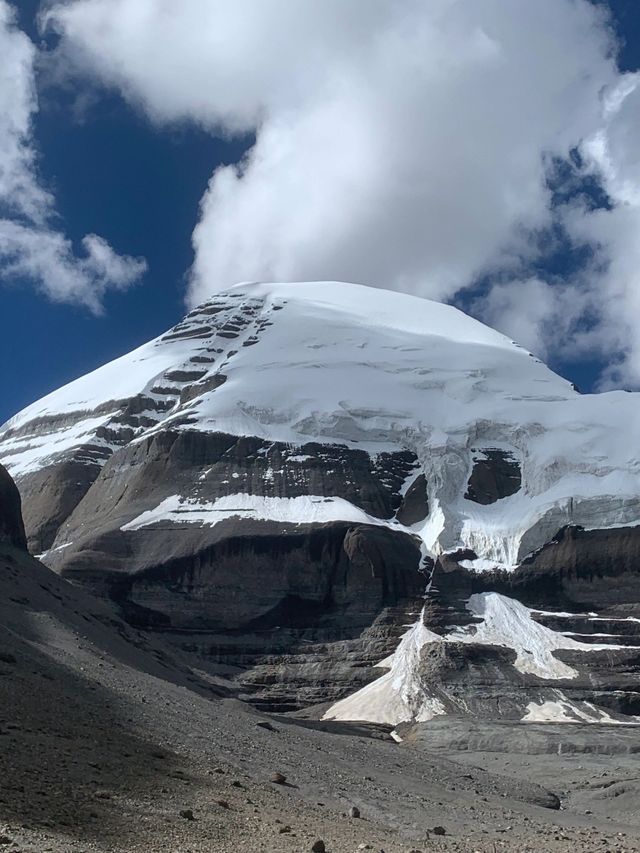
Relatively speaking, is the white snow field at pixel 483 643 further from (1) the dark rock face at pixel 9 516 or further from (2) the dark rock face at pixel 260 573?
(1) the dark rock face at pixel 9 516

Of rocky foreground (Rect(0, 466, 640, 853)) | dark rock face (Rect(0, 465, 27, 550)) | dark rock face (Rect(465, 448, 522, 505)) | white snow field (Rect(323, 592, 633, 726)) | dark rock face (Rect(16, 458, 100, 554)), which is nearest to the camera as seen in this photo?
rocky foreground (Rect(0, 466, 640, 853))

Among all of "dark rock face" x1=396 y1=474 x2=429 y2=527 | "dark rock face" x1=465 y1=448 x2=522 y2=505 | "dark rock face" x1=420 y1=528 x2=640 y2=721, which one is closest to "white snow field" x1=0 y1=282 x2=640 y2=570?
"dark rock face" x1=396 y1=474 x2=429 y2=527

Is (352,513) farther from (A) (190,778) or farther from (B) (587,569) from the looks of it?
(A) (190,778)

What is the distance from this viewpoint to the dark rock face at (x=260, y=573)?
395 feet

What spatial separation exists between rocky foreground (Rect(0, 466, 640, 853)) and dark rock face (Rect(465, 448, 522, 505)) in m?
76.2

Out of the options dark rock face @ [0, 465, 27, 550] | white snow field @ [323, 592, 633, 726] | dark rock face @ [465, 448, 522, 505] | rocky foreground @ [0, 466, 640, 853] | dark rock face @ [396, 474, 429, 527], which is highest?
dark rock face @ [465, 448, 522, 505]

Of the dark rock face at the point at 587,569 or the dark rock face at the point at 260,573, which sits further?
the dark rock face at the point at 587,569

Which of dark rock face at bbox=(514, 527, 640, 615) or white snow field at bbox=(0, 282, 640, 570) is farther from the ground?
white snow field at bbox=(0, 282, 640, 570)

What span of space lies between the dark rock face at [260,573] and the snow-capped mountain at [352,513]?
0.27 m

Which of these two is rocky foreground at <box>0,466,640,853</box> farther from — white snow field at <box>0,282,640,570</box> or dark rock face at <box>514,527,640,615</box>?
white snow field at <box>0,282,640,570</box>

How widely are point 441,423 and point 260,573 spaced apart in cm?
5079

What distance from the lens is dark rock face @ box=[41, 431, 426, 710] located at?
120250 mm

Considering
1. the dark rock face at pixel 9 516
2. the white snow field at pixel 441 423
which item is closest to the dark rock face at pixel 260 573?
the white snow field at pixel 441 423

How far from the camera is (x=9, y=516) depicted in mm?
78125
